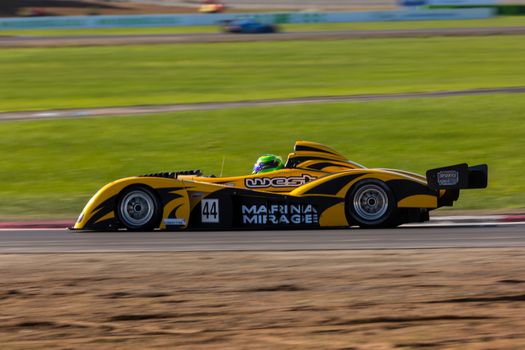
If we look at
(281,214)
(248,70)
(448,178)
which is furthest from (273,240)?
(248,70)

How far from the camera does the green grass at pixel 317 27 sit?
6094 centimetres

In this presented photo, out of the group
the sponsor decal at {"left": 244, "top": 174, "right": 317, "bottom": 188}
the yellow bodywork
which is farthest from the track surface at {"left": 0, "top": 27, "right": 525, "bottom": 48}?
the sponsor decal at {"left": 244, "top": 174, "right": 317, "bottom": 188}

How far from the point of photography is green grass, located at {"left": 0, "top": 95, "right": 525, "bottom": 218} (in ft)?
69.3

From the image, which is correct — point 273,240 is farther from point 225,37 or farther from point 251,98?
point 225,37

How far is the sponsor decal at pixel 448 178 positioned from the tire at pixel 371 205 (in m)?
0.71

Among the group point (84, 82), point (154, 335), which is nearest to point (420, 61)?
point (84, 82)

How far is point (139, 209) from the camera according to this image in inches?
565

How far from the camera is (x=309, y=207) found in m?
13.9

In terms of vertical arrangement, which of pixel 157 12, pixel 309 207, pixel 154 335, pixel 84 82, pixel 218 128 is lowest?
pixel 154 335

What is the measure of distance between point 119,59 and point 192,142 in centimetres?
2142

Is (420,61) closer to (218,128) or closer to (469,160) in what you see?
(218,128)

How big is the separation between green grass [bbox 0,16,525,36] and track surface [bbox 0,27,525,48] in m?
3.20

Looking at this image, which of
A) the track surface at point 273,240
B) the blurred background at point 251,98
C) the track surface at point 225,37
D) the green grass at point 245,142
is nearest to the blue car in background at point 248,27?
the blurred background at point 251,98

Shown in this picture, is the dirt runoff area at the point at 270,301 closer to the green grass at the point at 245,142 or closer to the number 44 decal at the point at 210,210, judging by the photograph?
the number 44 decal at the point at 210,210
